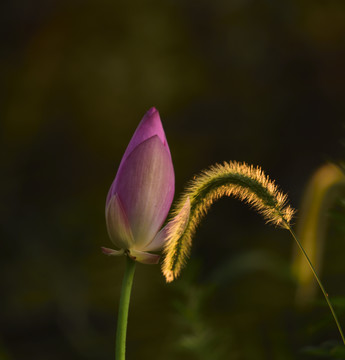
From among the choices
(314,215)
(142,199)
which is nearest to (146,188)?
(142,199)

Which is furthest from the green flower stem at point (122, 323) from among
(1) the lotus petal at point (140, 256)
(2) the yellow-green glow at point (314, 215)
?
(2) the yellow-green glow at point (314, 215)

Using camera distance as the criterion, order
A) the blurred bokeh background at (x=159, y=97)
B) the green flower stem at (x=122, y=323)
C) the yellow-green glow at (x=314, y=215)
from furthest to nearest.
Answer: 1. the blurred bokeh background at (x=159, y=97)
2. the yellow-green glow at (x=314, y=215)
3. the green flower stem at (x=122, y=323)

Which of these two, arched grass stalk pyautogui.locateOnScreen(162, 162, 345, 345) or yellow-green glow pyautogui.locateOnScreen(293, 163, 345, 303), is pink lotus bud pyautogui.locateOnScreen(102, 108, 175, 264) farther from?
yellow-green glow pyautogui.locateOnScreen(293, 163, 345, 303)

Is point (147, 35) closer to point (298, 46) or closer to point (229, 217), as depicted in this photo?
point (298, 46)

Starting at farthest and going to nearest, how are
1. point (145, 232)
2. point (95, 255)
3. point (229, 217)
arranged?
point (229, 217) → point (95, 255) → point (145, 232)

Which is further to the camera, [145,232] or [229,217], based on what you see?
[229,217]

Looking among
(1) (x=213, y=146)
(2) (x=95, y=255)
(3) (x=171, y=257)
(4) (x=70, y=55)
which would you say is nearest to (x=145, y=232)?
(3) (x=171, y=257)

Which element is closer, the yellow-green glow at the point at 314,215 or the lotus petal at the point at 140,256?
the lotus petal at the point at 140,256

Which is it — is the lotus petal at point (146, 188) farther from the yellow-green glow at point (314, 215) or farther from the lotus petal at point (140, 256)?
the yellow-green glow at point (314, 215)
